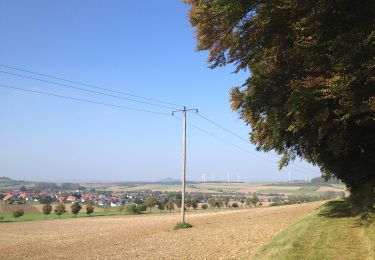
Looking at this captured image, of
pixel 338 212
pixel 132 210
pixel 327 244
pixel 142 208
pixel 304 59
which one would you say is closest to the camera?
pixel 304 59

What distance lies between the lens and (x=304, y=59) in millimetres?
13383

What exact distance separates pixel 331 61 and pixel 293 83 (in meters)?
2.11

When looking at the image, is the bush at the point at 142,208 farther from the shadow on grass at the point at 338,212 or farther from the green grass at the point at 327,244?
the green grass at the point at 327,244

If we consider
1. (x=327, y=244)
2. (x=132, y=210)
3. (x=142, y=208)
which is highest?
(x=142, y=208)

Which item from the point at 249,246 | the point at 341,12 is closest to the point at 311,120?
the point at 341,12

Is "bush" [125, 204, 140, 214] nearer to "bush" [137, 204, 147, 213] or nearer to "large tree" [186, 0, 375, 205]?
"bush" [137, 204, 147, 213]

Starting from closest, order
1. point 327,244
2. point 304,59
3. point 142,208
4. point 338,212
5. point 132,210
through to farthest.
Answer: point 304,59 → point 327,244 → point 338,212 → point 132,210 → point 142,208

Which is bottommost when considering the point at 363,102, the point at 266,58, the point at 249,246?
the point at 249,246

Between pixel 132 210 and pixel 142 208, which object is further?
pixel 142 208

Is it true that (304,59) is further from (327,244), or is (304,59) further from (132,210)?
(132,210)

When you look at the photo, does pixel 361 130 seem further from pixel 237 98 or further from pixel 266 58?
pixel 237 98

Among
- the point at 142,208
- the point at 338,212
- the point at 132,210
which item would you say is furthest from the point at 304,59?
the point at 142,208

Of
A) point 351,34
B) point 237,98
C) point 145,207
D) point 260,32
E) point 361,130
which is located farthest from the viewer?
point 145,207

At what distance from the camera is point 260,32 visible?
15258 mm
